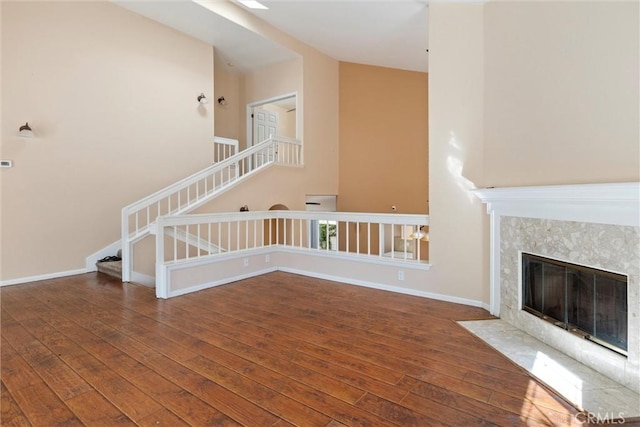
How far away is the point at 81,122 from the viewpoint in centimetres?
474

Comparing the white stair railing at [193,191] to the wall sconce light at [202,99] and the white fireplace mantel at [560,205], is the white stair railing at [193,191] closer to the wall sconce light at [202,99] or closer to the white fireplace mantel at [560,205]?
the wall sconce light at [202,99]

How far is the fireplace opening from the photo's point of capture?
202 cm

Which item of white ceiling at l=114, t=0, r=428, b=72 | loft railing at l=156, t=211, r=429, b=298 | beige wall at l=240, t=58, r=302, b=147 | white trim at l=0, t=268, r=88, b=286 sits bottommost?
white trim at l=0, t=268, r=88, b=286

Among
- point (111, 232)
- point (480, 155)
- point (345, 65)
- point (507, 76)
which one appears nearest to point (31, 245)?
point (111, 232)

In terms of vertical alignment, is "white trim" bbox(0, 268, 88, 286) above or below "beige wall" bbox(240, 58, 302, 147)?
below

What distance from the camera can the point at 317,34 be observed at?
21.1 ft

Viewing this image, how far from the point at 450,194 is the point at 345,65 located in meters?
5.75

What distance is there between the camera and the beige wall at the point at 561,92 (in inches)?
80.5

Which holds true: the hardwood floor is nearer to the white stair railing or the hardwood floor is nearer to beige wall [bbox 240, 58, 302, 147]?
the white stair railing

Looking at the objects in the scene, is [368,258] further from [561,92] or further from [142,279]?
[142,279]

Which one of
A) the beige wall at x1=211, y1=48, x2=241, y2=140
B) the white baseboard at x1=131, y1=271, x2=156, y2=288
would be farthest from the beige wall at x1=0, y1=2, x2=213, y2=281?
the beige wall at x1=211, y1=48, x2=241, y2=140

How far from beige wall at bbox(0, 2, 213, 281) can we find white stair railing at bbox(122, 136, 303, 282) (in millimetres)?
479

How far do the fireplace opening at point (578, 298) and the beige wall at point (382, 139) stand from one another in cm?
521

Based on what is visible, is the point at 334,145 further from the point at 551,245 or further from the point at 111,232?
the point at 551,245
